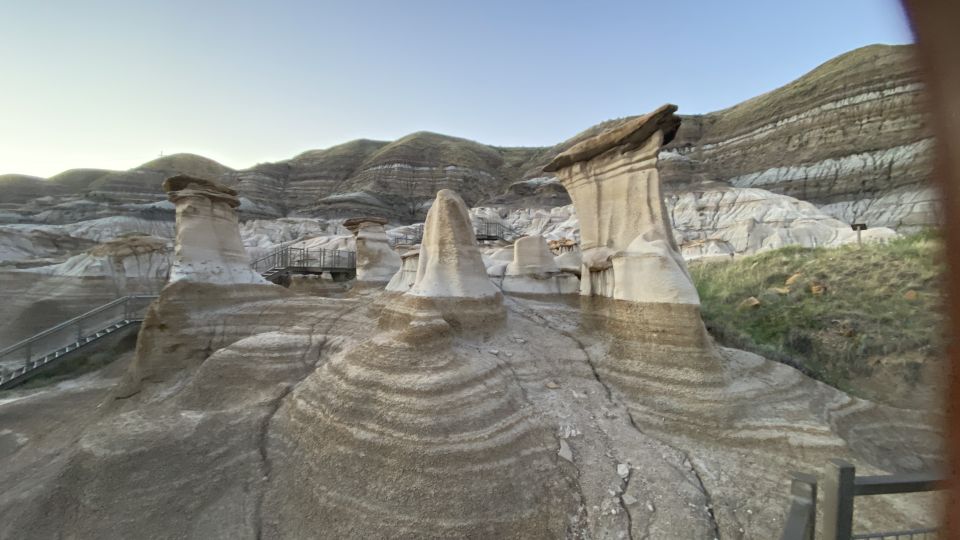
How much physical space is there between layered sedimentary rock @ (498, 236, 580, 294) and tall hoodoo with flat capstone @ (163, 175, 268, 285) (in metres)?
6.81

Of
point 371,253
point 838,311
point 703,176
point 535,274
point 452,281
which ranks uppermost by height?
Answer: point 703,176

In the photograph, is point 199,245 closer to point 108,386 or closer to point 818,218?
point 108,386

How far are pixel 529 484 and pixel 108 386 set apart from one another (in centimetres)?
1199

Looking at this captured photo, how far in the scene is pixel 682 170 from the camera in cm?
3111

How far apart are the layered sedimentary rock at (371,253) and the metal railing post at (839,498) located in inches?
448

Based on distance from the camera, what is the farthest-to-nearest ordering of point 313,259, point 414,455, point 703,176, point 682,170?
point 682,170
point 703,176
point 313,259
point 414,455

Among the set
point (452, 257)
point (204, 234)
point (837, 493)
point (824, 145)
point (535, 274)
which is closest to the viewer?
point (837, 493)

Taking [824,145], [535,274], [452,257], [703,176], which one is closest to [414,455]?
[452,257]

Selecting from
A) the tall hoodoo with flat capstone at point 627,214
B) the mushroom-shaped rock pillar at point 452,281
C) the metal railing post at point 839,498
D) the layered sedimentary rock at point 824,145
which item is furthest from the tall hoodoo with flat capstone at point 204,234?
the layered sedimentary rock at point 824,145

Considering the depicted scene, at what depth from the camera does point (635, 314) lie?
17.3 ft

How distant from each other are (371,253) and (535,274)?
6.43 metres

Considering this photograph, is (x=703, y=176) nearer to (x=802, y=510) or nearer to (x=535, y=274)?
(x=535, y=274)

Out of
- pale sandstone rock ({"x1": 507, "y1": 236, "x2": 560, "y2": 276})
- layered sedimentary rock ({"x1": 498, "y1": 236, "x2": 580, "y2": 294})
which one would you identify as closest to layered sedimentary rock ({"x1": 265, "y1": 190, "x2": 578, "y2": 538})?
layered sedimentary rock ({"x1": 498, "y1": 236, "x2": 580, "y2": 294})

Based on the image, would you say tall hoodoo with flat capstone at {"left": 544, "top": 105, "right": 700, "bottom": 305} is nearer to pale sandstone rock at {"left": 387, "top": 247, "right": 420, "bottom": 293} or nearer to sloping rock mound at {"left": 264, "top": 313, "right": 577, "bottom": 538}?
sloping rock mound at {"left": 264, "top": 313, "right": 577, "bottom": 538}
